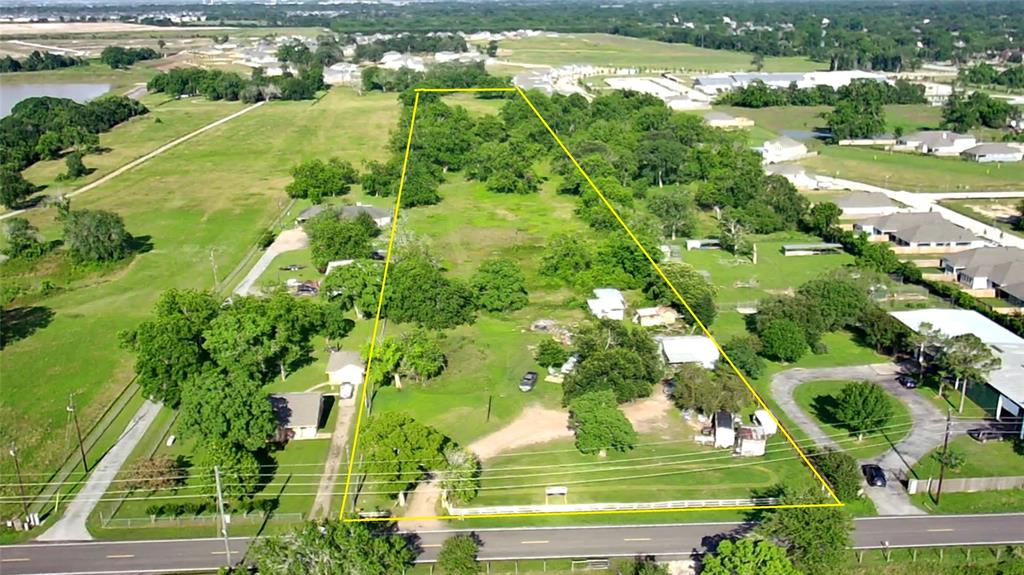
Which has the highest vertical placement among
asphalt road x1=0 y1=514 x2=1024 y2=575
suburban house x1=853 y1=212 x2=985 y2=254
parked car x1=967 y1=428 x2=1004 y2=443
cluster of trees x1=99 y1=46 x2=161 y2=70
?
cluster of trees x1=99 y1=46 x2=161 y2=70

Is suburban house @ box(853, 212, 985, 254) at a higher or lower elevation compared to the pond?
lower

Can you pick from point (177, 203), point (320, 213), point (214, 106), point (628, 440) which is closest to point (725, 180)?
Result: point (320, 213)

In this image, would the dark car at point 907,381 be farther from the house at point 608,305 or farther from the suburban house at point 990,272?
the house at point 608,305

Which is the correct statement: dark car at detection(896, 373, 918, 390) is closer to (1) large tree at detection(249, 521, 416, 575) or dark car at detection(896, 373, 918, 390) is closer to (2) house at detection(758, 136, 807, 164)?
(1) large tree at detection(249, 521, 416, 575)

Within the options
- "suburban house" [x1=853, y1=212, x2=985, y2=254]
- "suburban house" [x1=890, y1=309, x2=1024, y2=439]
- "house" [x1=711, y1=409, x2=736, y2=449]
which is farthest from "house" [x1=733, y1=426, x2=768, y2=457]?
"suburban house" [x1=853, y1=212, x2=985, y2=254]

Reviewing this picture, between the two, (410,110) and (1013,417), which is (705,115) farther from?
(1013,417)

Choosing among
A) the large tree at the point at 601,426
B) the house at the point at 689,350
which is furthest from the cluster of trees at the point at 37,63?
the large tree at the point at 601,426
